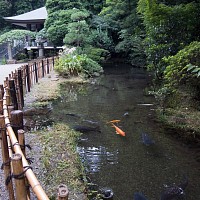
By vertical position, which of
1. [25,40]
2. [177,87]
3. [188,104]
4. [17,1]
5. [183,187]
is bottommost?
[183,187]

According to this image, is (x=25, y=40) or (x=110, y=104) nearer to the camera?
(x=110, y=104)

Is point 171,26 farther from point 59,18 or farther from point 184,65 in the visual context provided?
point 59,18

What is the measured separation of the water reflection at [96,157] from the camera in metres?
5.49

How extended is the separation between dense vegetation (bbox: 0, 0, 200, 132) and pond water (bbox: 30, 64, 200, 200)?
131 cm

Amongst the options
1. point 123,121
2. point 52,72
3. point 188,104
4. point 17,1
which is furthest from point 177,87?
point 17,1

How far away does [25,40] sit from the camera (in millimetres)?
24875

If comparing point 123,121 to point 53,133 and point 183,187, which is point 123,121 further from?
point 183,187

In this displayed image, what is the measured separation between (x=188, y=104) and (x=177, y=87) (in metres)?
1.08

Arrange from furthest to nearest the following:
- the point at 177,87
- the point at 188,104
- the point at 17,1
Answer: the point at 17,1 < the point at 188,104 < the point at 177,87

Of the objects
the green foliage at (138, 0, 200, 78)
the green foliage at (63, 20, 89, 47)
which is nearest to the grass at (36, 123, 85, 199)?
the green foliage at (138, 0, 200, 78)

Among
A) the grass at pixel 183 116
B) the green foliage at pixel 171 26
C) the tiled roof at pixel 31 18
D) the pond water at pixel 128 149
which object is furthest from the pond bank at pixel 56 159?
the tiled roof at pixel 31 18

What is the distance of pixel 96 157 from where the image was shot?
5.86m

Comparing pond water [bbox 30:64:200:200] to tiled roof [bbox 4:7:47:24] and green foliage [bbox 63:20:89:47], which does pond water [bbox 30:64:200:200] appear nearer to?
green foliage [bbox 63:20:89:47]

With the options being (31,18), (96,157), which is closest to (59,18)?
(31,18)
